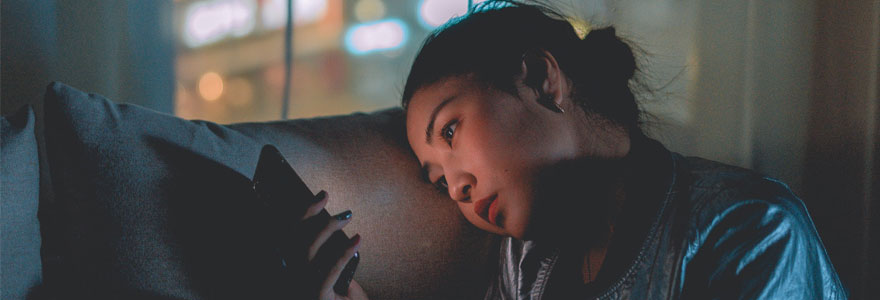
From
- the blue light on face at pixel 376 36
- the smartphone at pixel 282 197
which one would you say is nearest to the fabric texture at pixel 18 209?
the smartphone at pixel 282 197

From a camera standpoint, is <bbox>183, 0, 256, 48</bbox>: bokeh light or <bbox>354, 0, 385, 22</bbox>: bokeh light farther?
<bbox>354, 0, 385, 22</bbox>: bokeh light

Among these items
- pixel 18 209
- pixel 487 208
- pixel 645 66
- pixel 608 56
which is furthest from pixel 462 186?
pixel 645 66

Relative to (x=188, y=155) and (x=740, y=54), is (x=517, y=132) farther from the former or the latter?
(x=740, y=54)

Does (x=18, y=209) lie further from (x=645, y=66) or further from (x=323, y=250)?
(x=645, y=66)

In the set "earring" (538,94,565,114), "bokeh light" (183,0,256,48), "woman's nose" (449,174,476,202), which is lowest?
"woman's nose" (449,174,476,202)

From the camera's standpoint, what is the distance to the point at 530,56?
35.3 inches

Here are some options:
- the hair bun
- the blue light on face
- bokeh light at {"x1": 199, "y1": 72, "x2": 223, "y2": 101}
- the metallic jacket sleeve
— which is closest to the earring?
the hair bun

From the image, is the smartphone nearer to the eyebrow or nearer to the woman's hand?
the woman's hand

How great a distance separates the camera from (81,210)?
2.41 ft

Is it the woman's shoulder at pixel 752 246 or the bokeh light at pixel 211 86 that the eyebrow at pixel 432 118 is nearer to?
the woman's shoulder at pixel 752 246

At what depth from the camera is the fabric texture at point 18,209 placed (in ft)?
2.24

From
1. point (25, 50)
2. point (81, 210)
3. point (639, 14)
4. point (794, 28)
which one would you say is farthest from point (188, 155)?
point (794, 28)

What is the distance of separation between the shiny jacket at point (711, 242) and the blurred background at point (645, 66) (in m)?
0.54

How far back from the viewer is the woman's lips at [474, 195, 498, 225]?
33.4 inches
